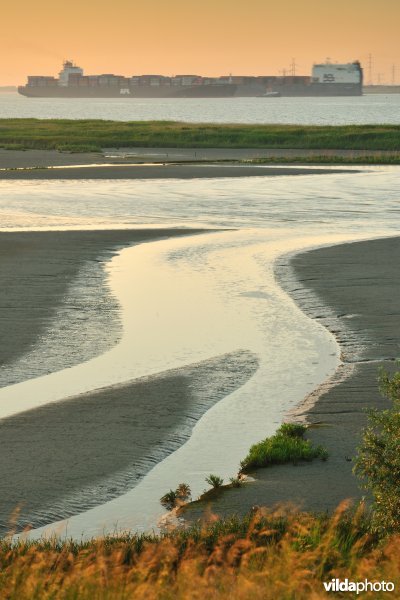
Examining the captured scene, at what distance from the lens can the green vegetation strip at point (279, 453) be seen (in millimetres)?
13648

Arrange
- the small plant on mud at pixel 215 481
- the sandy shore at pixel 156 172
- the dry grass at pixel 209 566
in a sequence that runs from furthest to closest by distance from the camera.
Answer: the sandy shore at pixel 156 172 < the small plant on mud at pixel 215 481 < the dry grass at pixel 209 566

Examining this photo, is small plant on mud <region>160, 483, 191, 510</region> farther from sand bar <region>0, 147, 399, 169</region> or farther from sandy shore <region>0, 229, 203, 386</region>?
sand bar <region>0, 147, 399, 169</region>

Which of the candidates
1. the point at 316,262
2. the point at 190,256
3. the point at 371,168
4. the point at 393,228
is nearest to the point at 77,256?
the point at 190,256

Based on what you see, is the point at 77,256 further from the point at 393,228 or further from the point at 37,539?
the point at 37,539

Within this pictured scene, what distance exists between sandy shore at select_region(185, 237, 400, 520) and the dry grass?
4.06 feet

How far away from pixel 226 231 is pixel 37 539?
2853cm

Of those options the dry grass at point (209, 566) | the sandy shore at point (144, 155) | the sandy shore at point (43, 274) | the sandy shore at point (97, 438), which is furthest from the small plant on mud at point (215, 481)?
the sandy shore at point (144, 155)

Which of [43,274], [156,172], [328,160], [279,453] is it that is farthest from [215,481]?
[328,160]


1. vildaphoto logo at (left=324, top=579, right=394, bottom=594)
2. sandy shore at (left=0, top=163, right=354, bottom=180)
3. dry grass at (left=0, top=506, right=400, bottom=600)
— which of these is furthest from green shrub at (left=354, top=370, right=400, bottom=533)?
sandy shore at (left=0, top=163, right=354, bottom=180)

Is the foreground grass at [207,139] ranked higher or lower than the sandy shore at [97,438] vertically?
lower

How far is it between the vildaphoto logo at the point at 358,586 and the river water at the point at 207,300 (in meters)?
3.66

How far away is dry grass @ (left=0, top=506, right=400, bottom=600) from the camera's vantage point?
7.73m

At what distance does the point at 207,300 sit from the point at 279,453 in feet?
38.7

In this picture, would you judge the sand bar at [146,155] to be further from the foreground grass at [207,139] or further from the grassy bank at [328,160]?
the foreground grass at [207,139]
